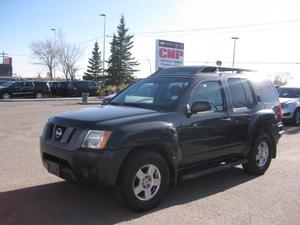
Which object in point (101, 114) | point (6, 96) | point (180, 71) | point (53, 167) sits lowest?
point (6, 96)

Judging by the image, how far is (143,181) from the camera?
5.11 meters

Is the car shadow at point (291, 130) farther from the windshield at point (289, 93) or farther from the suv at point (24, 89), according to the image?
the suv at point (24, 89)

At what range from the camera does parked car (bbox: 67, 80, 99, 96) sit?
132 feet

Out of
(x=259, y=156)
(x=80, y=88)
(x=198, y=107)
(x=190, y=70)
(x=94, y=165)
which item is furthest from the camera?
(x=80, y=88)

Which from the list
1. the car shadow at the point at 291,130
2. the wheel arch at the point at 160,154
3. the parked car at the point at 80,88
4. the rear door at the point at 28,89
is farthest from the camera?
the parked car at the point at 80,88

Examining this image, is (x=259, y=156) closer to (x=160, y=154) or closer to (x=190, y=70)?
(x=190, y=70)

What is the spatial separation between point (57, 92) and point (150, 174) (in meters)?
36.4

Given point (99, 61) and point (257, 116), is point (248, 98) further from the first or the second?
point (99, 61)

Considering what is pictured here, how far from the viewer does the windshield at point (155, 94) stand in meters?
5.74

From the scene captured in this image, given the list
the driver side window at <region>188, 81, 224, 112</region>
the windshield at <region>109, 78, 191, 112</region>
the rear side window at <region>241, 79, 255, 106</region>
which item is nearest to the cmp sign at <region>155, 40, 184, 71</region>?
the rear side window at <region>241, 79, 255, 106</region>

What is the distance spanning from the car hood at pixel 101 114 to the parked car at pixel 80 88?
35291mm

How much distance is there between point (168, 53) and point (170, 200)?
18.5m

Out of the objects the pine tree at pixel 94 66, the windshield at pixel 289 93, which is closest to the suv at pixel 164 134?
the windshield at pixel 289 93

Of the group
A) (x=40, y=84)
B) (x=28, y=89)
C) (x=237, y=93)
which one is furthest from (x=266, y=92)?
(x=40, y=84)
